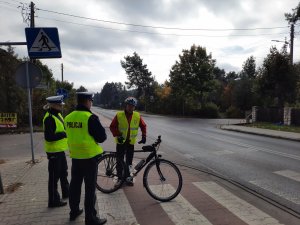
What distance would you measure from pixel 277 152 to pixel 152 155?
814cm

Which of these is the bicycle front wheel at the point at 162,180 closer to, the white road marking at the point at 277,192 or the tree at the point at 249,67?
the white road marking at the point at 277,192

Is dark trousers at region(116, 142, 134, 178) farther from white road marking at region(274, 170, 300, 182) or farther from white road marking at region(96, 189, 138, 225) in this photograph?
white road marking at region(274, 170, 300, 182)

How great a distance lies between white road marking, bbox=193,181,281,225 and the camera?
214 inches

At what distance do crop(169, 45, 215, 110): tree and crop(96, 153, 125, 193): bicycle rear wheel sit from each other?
160 feet

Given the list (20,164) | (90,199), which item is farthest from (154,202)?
(20,164)

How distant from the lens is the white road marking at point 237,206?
5437 millimetres

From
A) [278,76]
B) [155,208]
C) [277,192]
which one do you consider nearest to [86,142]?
[155,208]

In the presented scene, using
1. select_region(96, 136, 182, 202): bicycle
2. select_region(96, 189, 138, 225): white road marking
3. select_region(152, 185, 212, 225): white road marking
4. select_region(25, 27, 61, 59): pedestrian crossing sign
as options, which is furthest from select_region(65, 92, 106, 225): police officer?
select_region(25, 27, 61, 59): pedestrian crossing sign

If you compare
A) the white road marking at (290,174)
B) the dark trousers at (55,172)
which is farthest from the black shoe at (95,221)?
the white road marking at (290,174)

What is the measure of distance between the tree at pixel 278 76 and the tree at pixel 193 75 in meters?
22.0

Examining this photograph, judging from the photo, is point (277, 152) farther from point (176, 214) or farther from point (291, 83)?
point (291, 83)

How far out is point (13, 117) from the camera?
22.8 metres

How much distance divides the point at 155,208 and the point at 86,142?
172 centimetres

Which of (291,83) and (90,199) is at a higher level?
(291,83)
